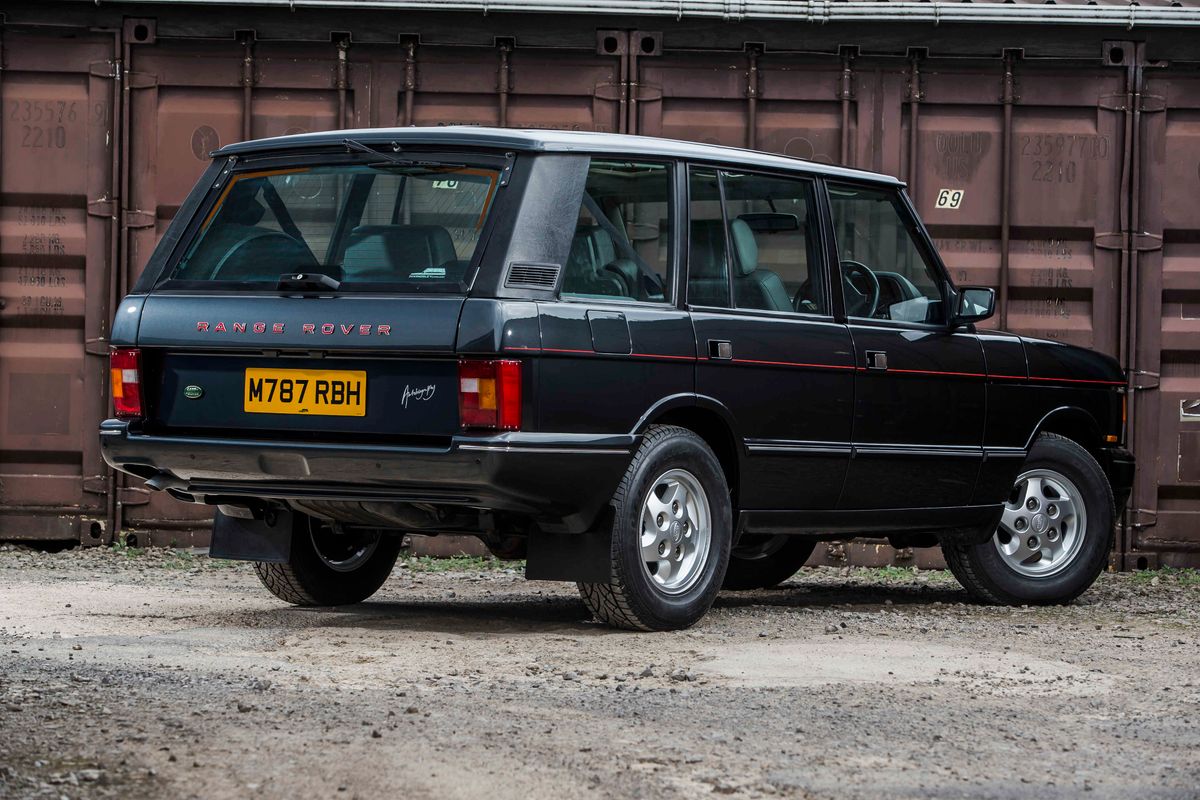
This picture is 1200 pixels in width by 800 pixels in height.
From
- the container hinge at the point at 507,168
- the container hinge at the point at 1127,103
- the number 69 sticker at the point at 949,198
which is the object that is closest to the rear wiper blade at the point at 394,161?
the container hinge at the point at 507,168

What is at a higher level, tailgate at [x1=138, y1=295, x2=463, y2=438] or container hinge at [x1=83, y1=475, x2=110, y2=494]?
tailgate at [x1=138, y1=295, x2=463, y2=438]

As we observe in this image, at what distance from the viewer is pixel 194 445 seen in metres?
6.46

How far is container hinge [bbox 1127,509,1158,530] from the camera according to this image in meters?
10.5

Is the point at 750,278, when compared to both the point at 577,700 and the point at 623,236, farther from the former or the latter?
the point at 577,700

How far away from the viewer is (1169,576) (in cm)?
1025

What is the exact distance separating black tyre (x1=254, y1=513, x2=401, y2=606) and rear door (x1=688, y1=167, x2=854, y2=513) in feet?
5.47

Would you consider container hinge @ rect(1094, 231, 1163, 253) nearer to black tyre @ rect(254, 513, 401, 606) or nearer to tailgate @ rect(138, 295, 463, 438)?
black tyre @ rect(254, 513, 401, 606)

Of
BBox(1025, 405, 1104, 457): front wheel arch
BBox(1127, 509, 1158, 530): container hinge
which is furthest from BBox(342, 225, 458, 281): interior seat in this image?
BBox(1127, 509, 1158, 530): container hinge

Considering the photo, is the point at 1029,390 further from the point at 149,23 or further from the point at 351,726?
the point at 149,23

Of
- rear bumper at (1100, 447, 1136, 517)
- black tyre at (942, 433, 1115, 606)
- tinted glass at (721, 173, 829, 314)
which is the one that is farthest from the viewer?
rear bumper at (1100, 447, 1136, 517)

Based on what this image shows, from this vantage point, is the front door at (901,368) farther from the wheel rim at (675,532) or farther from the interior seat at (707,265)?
the wheel rim at (675,532)

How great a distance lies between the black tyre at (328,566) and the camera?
24.4 ft

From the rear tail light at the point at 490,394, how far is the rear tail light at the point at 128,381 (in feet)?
4.20

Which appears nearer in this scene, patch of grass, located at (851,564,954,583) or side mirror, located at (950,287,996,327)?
side mirror, located at (950,287,996,327)
